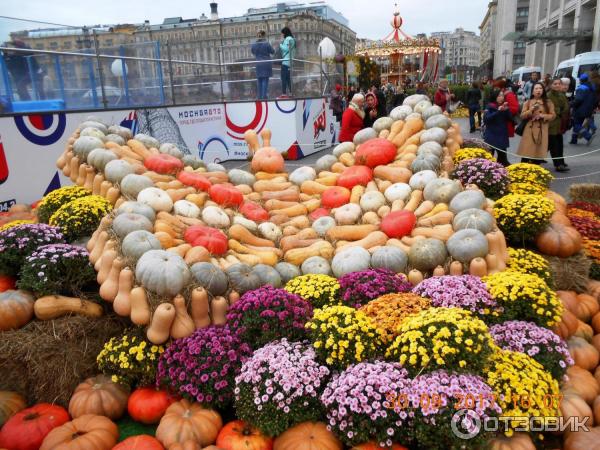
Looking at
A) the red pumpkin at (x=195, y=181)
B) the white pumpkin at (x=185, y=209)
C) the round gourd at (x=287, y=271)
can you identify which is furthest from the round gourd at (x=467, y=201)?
the red pumpkin at (x=195, y=181)

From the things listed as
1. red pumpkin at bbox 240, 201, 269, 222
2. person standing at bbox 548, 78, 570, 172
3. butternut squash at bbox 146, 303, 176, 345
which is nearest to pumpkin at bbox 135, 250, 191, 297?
butternut squash at bbox 146, 303, 176, 345

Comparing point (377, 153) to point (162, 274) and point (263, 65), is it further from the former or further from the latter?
point (263, 65)

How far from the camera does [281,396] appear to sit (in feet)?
8.30

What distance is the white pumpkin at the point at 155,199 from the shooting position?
169 inches

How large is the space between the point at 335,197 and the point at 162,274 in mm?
2532

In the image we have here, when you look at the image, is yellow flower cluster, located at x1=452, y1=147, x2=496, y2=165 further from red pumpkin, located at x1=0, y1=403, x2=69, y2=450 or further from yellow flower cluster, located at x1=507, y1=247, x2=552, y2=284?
red pumpkin, located at x1=0, y1=403, x2=69, y2=450

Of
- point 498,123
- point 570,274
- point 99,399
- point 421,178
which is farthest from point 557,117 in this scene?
point 99,399

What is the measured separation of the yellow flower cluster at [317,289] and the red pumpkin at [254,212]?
1.37 metres

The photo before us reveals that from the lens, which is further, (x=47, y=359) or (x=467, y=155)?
(x=467, y=155)

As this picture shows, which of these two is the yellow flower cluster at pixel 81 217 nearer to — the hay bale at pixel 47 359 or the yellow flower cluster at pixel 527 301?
the hay bale at pixel 47 359

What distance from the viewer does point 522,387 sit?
248 centimetres

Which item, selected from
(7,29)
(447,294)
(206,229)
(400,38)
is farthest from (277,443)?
(400,38)

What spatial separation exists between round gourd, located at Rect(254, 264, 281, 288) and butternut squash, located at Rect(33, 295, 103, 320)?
1.29 m

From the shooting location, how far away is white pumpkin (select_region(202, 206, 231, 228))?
4445 millimetres
